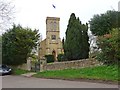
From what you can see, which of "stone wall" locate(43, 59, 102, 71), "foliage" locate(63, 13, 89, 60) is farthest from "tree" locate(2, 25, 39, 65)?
"foliage" locate(63, 13, 89, 60)

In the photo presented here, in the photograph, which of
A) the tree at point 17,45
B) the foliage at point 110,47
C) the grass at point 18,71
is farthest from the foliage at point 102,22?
the foliage at point 110,47

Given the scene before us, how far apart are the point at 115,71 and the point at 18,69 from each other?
20.7 metres

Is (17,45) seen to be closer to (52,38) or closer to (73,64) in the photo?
(73,64)

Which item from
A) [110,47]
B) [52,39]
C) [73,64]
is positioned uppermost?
[52,39]

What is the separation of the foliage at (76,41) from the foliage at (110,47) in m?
5.64

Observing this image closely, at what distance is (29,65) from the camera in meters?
39.0

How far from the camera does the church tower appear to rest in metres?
55.0

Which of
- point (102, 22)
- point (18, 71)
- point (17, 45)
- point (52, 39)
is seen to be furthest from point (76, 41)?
point (52, 39)

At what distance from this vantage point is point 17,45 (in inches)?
1529

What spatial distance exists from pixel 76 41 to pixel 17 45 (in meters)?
11.3

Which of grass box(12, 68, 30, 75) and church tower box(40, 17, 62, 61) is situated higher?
church tower box(40, 17, 62, 61)

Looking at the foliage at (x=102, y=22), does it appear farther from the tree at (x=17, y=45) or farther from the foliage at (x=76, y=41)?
the tree at (x=17, y=45)

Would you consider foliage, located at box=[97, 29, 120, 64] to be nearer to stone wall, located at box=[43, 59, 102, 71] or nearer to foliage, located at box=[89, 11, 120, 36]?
stone wall, located at box=[43, 59, 102, 71]

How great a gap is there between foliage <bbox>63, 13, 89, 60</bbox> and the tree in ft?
31.5
